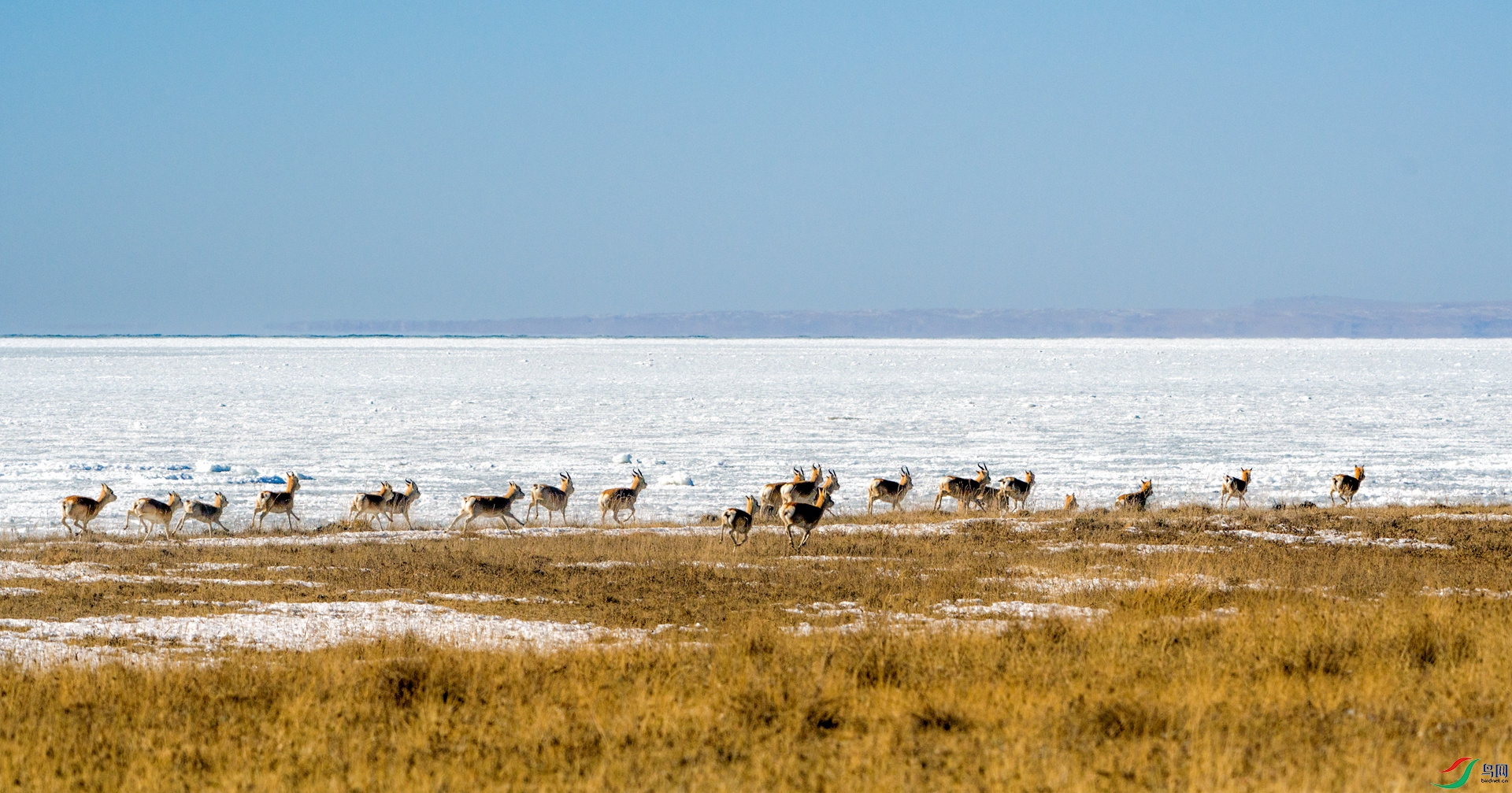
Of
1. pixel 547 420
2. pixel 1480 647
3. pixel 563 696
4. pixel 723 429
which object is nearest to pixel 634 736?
pixel 563 696

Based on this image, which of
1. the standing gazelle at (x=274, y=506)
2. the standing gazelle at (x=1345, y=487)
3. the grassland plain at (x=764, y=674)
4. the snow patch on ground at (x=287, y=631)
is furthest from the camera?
the standing gazelle at (x=1345, y=487)

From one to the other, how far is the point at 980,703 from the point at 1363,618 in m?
3.65

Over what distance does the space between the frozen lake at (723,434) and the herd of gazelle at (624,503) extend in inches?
32.1

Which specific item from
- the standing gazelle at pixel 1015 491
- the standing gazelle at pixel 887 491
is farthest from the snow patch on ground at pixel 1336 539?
the standing gazelle at pixel 887 491

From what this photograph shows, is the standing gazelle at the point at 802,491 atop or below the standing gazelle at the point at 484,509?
atop

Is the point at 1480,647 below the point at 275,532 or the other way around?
the other way around

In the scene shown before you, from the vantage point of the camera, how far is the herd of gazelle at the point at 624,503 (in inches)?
642

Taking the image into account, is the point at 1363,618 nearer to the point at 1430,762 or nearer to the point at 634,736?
the point at 1430,762

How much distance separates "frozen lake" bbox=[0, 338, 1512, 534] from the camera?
22719 millimetres

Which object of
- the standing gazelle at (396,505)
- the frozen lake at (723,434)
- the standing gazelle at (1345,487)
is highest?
the standing gazelle at (1345,487)

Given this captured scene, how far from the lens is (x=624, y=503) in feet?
61.0

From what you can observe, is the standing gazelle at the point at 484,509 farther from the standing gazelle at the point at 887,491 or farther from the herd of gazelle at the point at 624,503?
the standing gazelle at the point at 887,491

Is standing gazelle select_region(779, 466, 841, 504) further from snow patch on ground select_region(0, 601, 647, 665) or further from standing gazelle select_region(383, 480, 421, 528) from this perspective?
snow patch on ground select_region(0, 601, 647, 665)

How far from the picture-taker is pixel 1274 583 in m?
11.8
